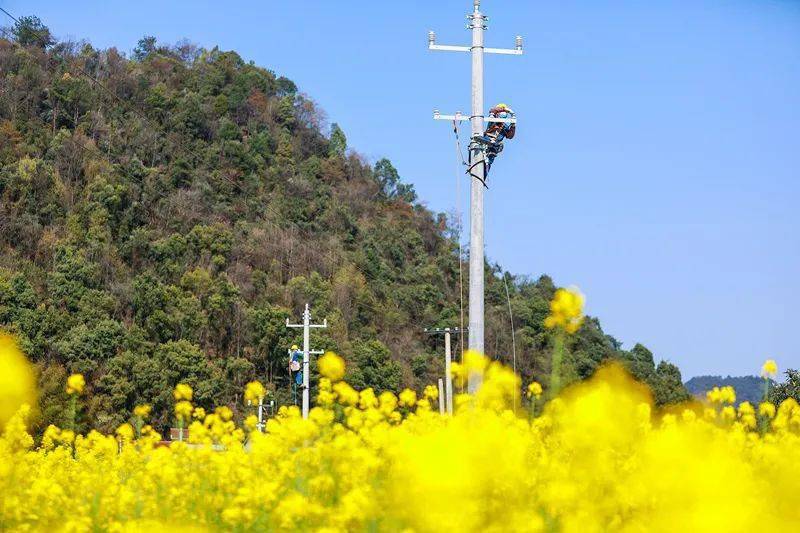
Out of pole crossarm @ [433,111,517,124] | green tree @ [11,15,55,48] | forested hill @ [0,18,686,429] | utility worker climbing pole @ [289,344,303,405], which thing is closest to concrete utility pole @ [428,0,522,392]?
pole crossarm @ [433,111,517,124]

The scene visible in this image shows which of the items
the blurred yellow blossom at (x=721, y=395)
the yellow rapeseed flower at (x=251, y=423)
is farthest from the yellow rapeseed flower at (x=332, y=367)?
the blurred yellow blossom at (x=721, y=395)

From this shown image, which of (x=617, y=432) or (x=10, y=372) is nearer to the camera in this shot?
(x=617, y=432)

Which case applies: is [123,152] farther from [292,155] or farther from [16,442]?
[16,442]

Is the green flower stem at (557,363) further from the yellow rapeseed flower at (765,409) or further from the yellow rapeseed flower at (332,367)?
the yellow rapeseed flower at (765,409)

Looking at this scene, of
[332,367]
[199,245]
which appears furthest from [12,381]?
[199,245]

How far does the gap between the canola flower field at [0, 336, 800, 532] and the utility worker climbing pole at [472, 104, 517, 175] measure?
14.1 ft

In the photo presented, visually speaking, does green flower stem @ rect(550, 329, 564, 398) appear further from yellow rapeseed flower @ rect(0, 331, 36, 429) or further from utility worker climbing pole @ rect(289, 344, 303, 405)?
utility worker climbing pole @ rect(289, 344, 303, 405)

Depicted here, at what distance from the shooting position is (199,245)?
4938 centimetres

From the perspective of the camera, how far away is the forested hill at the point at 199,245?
38.1 metres

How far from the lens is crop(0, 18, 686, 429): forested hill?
38.1m

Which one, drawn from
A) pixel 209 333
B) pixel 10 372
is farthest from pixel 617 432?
pixel 209 333

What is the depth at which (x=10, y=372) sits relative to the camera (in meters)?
3.98

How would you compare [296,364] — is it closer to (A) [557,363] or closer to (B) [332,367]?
(B) [332,367]

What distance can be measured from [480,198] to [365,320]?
40558 mm
